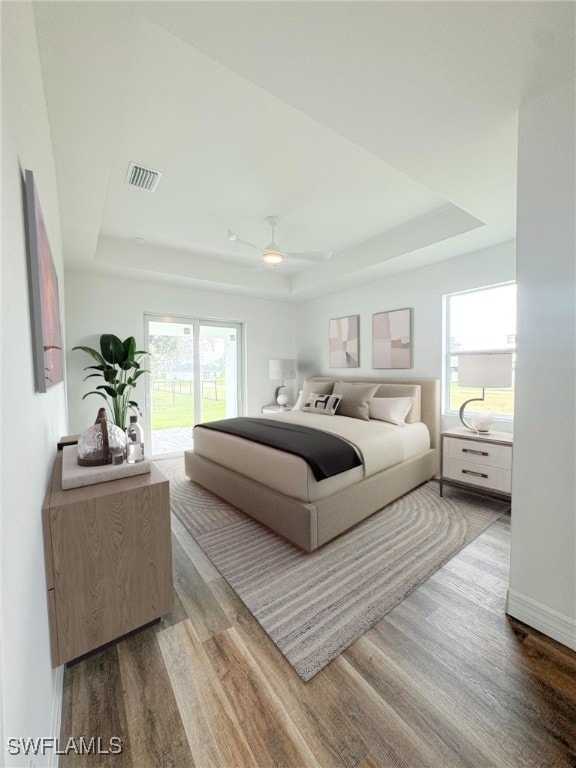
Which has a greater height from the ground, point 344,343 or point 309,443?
point 344,343

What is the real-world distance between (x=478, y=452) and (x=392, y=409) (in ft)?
3.28

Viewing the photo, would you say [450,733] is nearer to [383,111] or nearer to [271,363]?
[383,111]

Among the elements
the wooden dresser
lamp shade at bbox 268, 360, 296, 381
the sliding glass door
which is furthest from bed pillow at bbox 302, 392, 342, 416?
the wooden dresser

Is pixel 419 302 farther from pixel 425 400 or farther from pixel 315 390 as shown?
pixel 315 390

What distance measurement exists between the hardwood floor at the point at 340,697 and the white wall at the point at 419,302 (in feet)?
7.87

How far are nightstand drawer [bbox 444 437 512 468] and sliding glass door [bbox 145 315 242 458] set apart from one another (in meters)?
3.48

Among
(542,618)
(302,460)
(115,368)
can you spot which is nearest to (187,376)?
(115,368)

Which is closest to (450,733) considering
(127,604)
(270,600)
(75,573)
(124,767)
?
(270,600)

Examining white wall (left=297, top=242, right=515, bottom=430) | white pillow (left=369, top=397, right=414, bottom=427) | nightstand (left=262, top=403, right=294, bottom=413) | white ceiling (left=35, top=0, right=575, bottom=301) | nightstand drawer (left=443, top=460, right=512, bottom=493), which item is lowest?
nightstand drawer (left=443, top=460, right=512, bottom=493)

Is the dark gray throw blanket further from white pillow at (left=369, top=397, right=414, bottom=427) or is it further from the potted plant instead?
the potted plant

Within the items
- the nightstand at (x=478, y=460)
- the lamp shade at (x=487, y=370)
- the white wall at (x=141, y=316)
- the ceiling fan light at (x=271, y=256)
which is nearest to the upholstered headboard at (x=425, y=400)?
the nightstand at (x=478, y=460)

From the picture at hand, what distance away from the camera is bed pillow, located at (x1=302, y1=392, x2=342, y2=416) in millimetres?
3877

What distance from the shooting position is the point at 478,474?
9.08 feet

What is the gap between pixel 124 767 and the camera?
39.9 inches
